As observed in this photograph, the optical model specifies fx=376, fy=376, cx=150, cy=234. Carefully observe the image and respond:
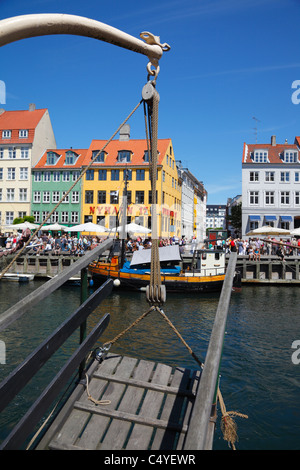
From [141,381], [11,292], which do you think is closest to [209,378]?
[141,381]

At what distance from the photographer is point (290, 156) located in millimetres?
47500

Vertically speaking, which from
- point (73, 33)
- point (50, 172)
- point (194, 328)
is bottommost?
point (194, 328)

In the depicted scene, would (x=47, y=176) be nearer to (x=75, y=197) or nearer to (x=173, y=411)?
(x=75, y=197)

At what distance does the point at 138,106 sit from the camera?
16.7 feet

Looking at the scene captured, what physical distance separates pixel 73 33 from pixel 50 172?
51.5 metres

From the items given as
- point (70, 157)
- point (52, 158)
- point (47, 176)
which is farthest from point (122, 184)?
point (52, 158)

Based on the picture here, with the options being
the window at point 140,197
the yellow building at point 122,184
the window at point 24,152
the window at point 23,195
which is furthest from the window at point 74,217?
the window at point 24,152

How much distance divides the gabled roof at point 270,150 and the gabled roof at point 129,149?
11.0m

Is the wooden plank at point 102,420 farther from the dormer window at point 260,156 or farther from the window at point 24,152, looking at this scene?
the window at point 24,152

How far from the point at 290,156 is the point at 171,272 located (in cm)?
3108

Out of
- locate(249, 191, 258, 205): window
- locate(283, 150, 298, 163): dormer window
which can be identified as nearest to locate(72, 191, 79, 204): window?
locate(249, 191, 258, 205): window

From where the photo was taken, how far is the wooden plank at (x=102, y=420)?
359 cm
